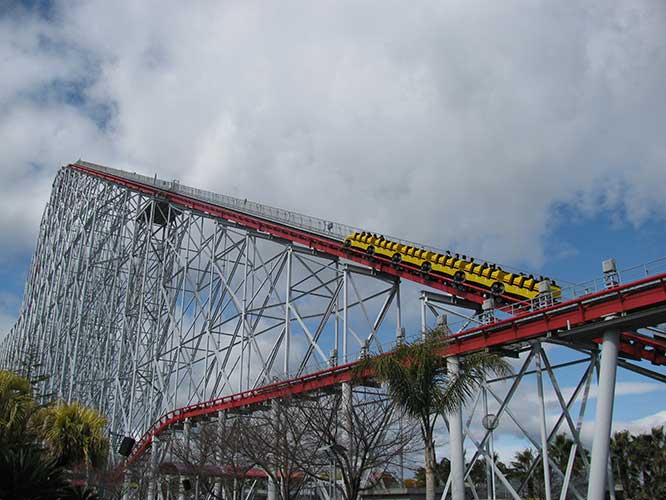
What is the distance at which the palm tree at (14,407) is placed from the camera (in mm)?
20828

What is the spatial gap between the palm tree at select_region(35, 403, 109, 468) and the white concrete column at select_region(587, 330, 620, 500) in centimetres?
1650

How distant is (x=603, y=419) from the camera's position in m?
17.4

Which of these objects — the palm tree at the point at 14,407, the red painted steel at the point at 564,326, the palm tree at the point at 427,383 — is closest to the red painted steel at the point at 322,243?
the red painted steel at the point at 564,326

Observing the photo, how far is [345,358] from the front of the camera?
28547 mm

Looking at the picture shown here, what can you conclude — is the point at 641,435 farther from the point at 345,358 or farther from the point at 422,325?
the point at 345,358

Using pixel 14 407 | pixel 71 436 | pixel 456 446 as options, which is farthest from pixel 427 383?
pixel 14 407

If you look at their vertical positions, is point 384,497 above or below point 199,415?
below

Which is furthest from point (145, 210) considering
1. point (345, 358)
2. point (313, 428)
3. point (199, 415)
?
point (313, 428)

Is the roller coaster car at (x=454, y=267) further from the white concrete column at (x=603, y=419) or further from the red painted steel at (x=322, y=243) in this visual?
the white concrete column at (x=603, y=419)

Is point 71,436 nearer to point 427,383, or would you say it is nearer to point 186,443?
point 186,443

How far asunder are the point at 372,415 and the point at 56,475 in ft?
35.0

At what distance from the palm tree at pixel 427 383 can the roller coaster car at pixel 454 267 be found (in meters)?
8.54

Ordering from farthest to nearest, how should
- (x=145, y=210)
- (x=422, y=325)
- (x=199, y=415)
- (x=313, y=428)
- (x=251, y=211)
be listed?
(x=145, y=210) < (x=251, y=211) < (x=199, y=415) < (x=422, y=325) < (x=313, y=428)

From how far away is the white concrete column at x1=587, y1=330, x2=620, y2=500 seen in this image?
17.0 metres
